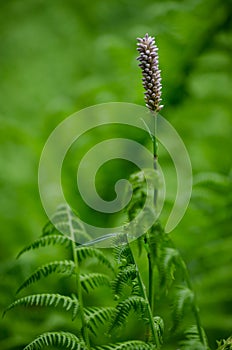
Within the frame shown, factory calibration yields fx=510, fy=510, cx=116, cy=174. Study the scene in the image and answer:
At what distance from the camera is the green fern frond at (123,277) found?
0.89m

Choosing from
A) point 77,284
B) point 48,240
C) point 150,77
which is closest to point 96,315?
A: point 77,284

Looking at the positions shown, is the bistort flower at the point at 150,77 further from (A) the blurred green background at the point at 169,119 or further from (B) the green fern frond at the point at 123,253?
(A) the blurred green background at the point at 169,119

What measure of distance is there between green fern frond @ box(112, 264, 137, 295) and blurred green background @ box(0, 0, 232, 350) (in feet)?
1.95

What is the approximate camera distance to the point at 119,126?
7.30 ft

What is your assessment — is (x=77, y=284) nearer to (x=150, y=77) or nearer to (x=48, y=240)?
(x=48, y=240)

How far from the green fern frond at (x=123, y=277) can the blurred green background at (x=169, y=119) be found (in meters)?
0.60

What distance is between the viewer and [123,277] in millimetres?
899

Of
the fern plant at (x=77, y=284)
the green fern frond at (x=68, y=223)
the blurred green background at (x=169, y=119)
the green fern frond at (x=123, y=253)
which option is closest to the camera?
the green fern frond at (x=123, y=253)

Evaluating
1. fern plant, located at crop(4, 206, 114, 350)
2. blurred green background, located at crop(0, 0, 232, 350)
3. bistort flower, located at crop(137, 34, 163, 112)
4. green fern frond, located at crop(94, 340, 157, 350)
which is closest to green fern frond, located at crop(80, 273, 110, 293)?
fern plant, located at crop(4, 206, 114, 350)

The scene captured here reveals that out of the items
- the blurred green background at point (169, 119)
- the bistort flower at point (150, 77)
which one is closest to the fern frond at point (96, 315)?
the bistort flower at point (150, 77)

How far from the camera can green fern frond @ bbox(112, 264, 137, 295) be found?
893 mm

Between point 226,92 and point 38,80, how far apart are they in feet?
4.80

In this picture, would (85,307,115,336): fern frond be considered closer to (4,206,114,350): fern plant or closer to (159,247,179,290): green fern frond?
(4,206,114,350): fern plant

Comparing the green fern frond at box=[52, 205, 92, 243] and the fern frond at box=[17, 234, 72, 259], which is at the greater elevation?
the green fern frond at box=[52, 205, 92, 243]
